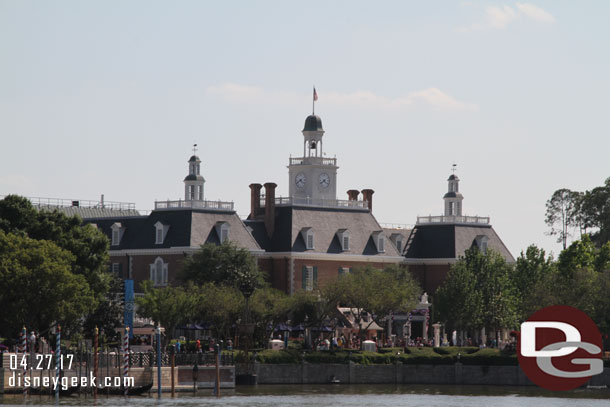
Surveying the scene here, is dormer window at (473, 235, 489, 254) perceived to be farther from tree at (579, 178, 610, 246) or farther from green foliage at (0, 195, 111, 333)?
→ green foliage at (0, 195, 111, 333)

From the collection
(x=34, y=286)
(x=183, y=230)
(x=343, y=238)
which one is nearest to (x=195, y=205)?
(x=183, y=230)

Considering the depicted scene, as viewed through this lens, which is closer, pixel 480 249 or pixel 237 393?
pixel 237 393

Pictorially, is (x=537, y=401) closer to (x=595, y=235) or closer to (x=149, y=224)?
(x=149, y=224)

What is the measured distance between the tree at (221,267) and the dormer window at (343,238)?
14.2 m

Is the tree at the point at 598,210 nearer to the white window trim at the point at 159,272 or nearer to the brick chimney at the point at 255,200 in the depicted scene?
the brick chimney at the point at 255,200

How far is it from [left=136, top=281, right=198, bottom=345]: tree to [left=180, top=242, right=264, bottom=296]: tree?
604 cm

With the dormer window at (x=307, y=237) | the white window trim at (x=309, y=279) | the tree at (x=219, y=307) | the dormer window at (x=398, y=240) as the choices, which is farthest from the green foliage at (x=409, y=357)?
the dormer window at (x=398, y=240)

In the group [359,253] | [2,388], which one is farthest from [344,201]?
[2,388]

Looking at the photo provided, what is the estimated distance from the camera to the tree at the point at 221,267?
12412 cm

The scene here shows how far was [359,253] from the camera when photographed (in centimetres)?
13988

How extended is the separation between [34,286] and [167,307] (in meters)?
20.5

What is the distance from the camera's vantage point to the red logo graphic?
107375 mm

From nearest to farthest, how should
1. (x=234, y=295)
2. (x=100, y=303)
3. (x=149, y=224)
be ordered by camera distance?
(x=100, y=303) < (x=234, y=295) < (x=149, y=224)

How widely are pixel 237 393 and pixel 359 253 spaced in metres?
42.7
